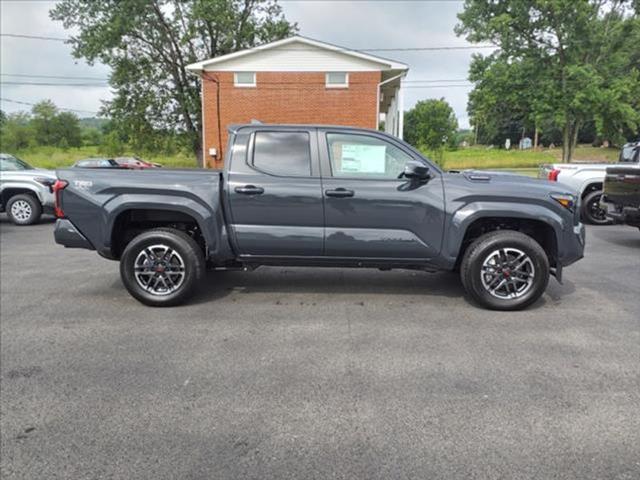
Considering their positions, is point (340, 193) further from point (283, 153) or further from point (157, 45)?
point (157, 45)

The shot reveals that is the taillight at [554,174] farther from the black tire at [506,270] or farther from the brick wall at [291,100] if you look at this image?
the brick wall at [291,100]

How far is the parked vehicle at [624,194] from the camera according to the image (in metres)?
7.68

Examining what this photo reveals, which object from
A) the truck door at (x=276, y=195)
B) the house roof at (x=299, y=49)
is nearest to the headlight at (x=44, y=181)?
the truck door at (x=276, y=195)

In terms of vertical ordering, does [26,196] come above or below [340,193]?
below

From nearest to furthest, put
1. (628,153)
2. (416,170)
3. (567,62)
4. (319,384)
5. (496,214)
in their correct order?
(319,384), (416,170), (496,214), (628,153), (567,62)

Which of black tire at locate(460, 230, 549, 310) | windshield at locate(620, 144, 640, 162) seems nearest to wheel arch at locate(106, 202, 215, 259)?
black tire at locate(460, 230, 549, 310)

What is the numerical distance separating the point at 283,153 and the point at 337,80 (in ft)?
61.4

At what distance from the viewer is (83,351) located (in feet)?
12.3

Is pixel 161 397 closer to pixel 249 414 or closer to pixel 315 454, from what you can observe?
pixel 249 414

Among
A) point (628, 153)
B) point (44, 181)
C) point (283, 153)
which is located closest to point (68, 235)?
point (283, 153)

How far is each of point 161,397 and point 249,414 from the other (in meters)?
0.65

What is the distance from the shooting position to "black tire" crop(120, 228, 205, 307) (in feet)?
15.5

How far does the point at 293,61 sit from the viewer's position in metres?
22.1

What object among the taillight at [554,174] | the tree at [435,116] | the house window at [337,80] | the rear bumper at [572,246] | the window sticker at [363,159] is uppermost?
the tree at [435,116]
